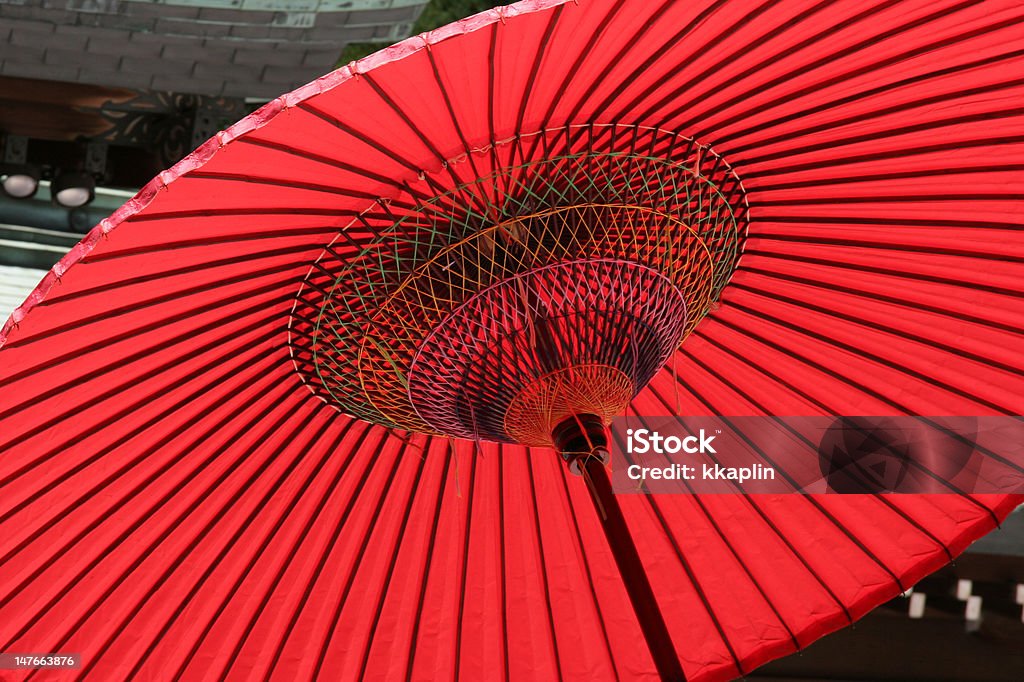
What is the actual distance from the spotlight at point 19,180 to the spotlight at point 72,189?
103mm

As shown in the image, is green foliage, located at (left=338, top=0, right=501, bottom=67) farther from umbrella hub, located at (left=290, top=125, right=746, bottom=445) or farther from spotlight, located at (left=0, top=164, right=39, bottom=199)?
umbrella hub, located at (left=290, top=125, right=746, bottom=445)

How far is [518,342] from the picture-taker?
5.08 feet

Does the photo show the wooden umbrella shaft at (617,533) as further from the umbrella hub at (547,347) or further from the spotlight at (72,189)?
the spotlight at (72,189)

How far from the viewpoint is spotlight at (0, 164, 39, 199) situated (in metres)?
3.91

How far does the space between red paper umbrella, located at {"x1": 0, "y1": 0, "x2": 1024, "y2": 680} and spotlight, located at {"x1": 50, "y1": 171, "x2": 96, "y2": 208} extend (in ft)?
8.05

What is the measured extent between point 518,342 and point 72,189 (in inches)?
112

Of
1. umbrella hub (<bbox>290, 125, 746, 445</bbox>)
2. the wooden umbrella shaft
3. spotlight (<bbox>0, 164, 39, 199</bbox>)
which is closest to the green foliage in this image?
spotlight (<bbox>0, 164, 39, 199</bbox>)

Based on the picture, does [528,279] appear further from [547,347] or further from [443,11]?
[443,11]

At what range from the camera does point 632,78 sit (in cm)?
146

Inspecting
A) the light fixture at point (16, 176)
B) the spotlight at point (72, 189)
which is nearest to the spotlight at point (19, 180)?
the light fixture at point (16, 176)

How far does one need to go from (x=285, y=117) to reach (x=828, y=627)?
1.23 meters

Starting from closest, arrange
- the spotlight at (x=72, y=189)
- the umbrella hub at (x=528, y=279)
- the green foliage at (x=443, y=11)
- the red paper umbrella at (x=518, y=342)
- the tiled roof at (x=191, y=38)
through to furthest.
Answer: the red paper umbrella at (x=518, y=342) → the umbrella hub at (x=528, y=279) → the tiled roof at (x=191, y=38) → the spotlight at (x=72, y=189) → the green foliage at (x=443, y=11)

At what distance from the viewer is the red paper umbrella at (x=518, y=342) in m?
1.42

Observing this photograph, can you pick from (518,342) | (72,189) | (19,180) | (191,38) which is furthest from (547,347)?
(19,180)
